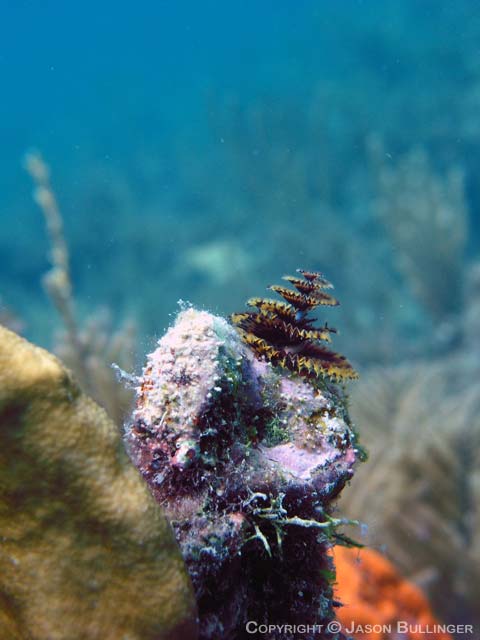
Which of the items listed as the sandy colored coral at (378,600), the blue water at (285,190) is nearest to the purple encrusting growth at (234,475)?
the sandy colored coral at (378,600)

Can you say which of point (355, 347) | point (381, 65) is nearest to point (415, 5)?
point (381, 65)

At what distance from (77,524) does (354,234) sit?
12853mm

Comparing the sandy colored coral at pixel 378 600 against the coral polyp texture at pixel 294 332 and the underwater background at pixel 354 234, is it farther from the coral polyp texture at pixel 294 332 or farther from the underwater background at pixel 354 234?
the coral polyp texture at pixel 294 332

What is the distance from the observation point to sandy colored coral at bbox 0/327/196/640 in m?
1.16

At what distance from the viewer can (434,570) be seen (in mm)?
4465

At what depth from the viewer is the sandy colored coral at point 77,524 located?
116 centimetres

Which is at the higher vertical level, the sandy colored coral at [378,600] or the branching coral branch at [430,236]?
the branching coral branch at [430,236]

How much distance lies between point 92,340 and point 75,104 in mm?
50608

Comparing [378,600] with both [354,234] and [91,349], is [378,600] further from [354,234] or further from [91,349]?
[354,234]

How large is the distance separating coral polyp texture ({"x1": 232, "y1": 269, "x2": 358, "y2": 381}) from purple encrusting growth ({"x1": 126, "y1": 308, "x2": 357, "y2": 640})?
17cm

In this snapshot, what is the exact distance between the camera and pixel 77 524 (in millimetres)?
1180

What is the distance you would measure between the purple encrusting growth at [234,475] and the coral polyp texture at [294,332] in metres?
0.17

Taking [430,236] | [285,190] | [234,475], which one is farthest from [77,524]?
[285,190]

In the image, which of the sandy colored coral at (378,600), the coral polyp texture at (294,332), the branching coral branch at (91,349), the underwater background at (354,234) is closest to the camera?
the coral polyp texture at (294,332)
